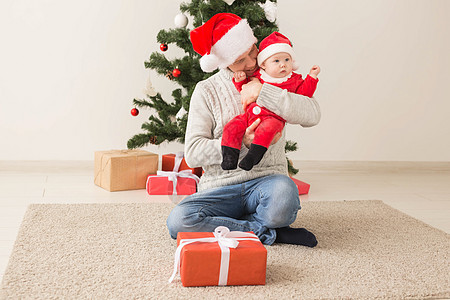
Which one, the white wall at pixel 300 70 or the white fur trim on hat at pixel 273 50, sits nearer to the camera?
the white fur trim on hat at pixel 273 50

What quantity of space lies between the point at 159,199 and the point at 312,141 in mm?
1309

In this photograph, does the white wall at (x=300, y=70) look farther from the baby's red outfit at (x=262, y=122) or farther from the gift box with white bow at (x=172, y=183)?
the baby's red outfit at (x=262, y=122)

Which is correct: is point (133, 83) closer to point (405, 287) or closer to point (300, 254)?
point (300, 254)

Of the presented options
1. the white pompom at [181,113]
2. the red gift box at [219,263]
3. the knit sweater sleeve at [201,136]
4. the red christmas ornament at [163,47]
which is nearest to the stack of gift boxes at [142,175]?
the white pompom at [181,113]

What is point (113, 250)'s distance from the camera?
168 centimetres

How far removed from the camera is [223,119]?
1759 millimetres

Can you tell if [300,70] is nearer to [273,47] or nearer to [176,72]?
[176,72]

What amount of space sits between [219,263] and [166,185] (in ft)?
4.05

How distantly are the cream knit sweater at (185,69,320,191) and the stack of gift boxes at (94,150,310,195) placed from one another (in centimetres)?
73

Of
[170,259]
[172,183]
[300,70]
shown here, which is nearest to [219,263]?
[170,259]

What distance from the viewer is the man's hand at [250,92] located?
1.65 meters

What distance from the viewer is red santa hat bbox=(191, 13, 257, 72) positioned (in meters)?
1.66

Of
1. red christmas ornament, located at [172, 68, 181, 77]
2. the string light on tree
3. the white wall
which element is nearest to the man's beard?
the string light on tree

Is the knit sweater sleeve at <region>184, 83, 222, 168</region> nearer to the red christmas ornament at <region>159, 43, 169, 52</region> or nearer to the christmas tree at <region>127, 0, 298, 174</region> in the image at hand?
the christmas tree at <region>127, 0, 298, 174</region>
